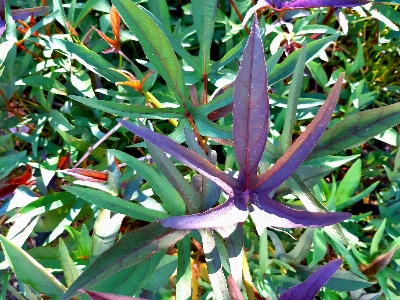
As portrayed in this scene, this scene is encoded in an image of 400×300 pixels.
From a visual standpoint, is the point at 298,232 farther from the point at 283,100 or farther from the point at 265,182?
the point at 265,182

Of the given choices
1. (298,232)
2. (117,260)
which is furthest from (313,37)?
(117,260)

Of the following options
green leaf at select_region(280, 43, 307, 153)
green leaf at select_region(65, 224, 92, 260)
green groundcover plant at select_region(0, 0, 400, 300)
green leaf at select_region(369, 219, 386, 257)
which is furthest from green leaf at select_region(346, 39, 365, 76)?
green leaf at select_region(65, 224, 92, 260)

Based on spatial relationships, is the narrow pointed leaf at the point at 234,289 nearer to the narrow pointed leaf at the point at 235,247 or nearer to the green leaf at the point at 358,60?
the narrow pointed leaf at the point at 235,247

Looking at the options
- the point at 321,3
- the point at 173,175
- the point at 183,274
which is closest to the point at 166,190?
the point at 173,175

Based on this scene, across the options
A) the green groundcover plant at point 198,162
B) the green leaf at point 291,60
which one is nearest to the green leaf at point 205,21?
the green groundcover plant at point 198,162

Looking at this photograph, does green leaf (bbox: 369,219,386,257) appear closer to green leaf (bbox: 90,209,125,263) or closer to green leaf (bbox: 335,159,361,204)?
green leaf (bbox: 335,159,361,204)

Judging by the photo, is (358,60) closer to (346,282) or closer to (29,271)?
(346,282)
